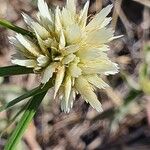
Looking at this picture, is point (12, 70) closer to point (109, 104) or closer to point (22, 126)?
point (22, 126)

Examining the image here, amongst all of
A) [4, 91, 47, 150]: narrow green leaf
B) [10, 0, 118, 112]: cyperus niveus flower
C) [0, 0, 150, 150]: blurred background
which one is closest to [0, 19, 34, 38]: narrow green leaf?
[10, 0, 118, 112]: cyperus niveus flower

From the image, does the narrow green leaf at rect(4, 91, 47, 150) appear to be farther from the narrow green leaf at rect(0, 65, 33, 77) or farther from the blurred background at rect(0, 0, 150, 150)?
the blurred background at rect(0, 0, 150, 150)

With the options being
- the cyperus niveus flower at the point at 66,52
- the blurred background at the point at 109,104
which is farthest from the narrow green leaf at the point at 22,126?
the blurred background at the point at 109,104

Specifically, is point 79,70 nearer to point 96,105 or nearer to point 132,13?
point 96,105

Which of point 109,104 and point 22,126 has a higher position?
point 22,126

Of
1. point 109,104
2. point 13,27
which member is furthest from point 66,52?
point 109,104

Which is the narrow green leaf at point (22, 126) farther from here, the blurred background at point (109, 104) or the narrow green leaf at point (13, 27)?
the blurred background at point (109, 104)
